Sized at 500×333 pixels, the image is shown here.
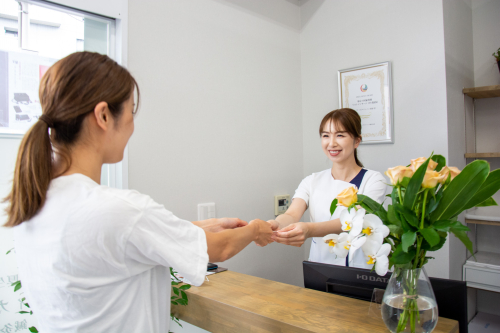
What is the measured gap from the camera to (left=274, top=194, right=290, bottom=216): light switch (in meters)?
2.70

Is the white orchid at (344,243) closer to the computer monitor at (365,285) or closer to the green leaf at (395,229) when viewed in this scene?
the green leaf at (395,229)

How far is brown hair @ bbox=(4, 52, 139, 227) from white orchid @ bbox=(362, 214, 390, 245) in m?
0.69

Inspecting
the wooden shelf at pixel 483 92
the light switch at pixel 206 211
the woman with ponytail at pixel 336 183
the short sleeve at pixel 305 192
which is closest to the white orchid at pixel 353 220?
the woman with ponytail at pixel 336 183

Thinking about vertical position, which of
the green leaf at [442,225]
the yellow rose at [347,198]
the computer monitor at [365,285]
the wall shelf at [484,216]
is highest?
the yellow rose at [347,198]

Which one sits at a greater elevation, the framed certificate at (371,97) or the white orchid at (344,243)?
the framed certificate at (371,97)

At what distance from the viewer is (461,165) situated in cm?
250

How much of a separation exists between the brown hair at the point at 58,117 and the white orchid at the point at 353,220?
66cm

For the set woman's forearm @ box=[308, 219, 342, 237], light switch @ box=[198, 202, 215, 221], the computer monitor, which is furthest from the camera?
light switch @ box=[198, 202, 215, 221]

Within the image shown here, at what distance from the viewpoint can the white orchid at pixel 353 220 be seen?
916 millimetres

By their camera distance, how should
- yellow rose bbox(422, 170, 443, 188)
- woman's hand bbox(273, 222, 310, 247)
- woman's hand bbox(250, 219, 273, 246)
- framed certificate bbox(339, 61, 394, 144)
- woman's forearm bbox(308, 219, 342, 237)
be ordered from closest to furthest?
yellow rose bbox(422, 170, 443, 188)
woman's hand bbox(250, 219, 273, 246)
woman's hand bbox(273, 222, 310, 247)
woman's forearm bbox(308, 219, 342, 237)
framed certificate bbox(339, 61, 394, 144)

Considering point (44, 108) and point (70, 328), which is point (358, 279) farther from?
point (44, 108)

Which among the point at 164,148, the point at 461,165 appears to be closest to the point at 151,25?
the point at 164,148

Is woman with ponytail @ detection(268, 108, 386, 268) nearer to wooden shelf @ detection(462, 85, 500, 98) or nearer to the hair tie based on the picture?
wooden shelf @ detection(462, 85, 500, 98)


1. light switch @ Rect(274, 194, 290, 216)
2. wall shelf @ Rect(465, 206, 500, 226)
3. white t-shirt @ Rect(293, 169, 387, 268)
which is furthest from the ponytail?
wall shelf @ Rect(465, 206, 500, 226)
